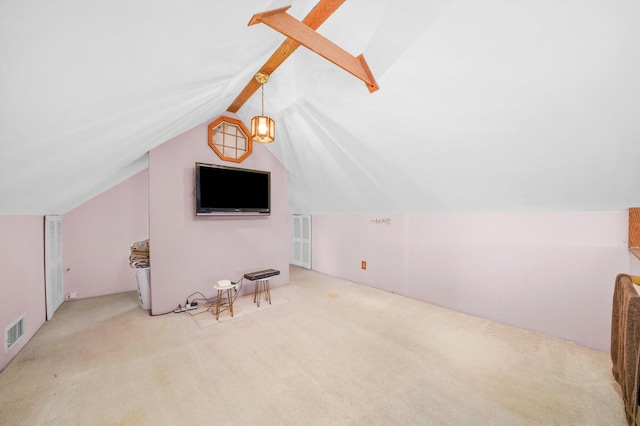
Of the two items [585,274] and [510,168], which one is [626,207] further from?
[510,168]

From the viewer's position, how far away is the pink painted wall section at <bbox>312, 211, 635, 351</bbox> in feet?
7.95

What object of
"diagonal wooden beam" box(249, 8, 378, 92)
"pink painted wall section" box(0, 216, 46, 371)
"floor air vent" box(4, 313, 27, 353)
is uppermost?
"diagonal wooden beam" box(249, 8, 378, 92)

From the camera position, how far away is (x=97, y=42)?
1129 mm

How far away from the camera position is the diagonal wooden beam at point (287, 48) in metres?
1.81

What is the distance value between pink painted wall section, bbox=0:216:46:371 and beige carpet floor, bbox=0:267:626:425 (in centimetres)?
20

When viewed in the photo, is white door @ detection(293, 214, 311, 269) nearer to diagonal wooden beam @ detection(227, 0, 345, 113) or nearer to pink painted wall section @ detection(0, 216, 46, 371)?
diagonal wooden beam @ detection(227, 0, 345, 113)

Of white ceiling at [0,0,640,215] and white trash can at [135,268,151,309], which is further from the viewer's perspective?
white trash can at [135,268,151,309]

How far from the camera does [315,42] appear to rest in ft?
6.53

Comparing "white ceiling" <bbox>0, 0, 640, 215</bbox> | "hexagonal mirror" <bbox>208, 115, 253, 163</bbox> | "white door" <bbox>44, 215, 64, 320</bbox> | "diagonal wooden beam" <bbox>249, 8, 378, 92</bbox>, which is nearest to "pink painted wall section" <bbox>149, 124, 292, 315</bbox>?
"hexagonal mirror" <bbox>208, 115, 253, 163</bbox>

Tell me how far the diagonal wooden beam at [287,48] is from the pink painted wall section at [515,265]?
9.90 ft

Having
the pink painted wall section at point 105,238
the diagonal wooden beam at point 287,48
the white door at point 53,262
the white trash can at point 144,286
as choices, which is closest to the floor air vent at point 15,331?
the white door at point 53,262

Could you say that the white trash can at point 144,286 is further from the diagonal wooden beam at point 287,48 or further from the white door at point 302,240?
the white door at point 302,240

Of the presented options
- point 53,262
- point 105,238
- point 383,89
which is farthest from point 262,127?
point 105,238

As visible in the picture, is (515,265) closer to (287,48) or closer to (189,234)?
(287,48)
